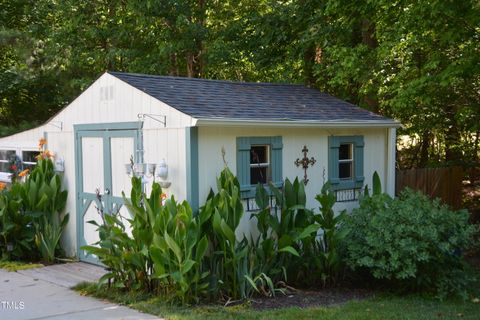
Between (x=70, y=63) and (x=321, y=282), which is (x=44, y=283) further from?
(x=70, y=63)

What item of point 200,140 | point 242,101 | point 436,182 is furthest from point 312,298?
point 436,182

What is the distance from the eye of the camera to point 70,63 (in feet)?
48.1

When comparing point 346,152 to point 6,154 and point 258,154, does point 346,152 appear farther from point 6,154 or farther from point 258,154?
point 6,154

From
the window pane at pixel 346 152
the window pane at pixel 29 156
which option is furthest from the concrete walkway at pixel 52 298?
the window pane at pixel 346 152

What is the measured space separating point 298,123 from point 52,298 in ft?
13.0

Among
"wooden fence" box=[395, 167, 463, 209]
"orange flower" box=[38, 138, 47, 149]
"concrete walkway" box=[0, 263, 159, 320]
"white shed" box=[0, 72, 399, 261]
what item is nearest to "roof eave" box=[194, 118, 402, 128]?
"white shed" box=[0, 72, 399, 261]

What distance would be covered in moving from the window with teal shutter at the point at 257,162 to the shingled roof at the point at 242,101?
35 cm

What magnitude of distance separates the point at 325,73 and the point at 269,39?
1930 mm

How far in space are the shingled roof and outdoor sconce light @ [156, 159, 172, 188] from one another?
29.4 inches

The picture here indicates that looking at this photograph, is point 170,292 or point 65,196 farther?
point 65,196

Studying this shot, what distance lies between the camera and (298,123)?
7.73m

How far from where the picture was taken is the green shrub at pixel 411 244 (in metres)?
6.64

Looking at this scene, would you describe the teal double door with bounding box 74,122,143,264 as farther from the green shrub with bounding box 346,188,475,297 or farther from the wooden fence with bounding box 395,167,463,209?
the wooden fence with bounding box 395,167,463,209

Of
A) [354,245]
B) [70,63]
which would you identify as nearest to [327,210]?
[354,245]
